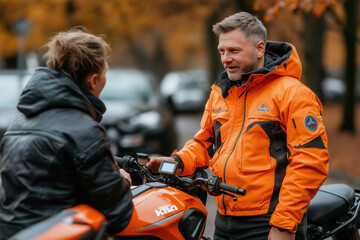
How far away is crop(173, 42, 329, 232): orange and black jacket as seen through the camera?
263 cm

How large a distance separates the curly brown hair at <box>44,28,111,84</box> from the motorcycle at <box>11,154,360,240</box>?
0.65 meters

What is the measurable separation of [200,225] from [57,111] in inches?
38.6

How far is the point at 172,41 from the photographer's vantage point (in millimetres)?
34125

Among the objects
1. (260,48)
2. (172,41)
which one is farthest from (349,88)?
(172,41)

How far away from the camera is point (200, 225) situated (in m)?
2.74

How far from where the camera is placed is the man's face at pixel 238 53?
289 centimetres

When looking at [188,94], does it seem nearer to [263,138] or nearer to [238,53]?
Answer: [238,53]

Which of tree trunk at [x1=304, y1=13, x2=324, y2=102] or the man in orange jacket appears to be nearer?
the man in orange jacket

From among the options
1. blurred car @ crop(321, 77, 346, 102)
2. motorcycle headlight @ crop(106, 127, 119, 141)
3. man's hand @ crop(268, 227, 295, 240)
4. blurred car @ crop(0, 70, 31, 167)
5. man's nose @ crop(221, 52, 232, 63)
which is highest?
man's nose @ crop(221, 52, 232, 63)

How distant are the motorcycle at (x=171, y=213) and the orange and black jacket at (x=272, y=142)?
164 mm

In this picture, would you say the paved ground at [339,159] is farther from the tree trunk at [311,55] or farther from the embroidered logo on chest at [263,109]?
the embroidered logo on chest at [263,109]

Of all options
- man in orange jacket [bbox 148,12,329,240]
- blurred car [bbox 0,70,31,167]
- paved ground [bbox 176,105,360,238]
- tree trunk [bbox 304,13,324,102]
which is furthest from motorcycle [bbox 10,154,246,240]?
tree trunk [bbox 304,13,324,102]

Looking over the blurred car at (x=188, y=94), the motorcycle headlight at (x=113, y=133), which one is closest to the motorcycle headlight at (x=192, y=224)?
the motorcycle headlight at (x=113, y=133)

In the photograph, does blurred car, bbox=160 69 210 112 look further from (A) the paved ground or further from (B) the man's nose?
(B) the man's nose
